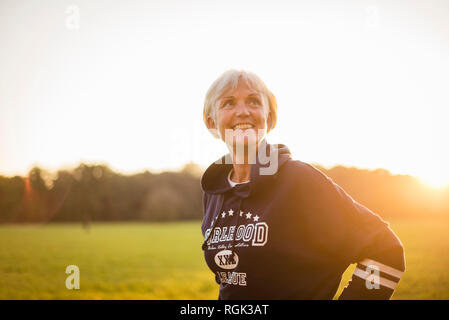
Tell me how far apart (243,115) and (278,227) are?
91 centimetres

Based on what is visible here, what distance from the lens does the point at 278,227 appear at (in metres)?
2.19

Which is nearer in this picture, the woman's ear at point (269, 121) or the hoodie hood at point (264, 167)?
the hoodie hood at point (264, 167)

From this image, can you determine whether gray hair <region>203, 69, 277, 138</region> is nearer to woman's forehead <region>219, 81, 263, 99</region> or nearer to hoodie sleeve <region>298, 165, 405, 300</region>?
woman's forehead <region>219, 81, 263, 99</region>

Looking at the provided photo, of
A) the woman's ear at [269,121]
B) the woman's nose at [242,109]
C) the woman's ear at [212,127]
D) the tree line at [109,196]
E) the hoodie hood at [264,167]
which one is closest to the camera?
the hoodie hood at [264,167]

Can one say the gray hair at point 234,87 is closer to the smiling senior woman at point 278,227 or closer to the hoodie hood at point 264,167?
the smiling senior woman at point 278,227

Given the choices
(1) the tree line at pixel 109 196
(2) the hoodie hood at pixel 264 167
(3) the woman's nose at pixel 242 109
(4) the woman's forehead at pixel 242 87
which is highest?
(4) the woman's forehead at pixel 242 87

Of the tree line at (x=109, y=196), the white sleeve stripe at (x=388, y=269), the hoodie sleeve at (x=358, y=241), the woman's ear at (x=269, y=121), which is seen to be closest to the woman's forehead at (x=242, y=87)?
the woman's ear at (x=269, y=121)

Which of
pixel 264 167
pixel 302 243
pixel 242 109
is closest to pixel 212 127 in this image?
pixel 242 109

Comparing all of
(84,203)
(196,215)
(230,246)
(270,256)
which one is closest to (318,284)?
(270,256)

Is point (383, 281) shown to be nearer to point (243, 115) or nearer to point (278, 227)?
point (278, 227)

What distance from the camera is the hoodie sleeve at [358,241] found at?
196 centimetres

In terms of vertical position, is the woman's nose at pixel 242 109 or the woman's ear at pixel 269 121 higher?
the woman's nose at pixel 242 109

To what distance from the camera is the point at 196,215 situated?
62.1m
